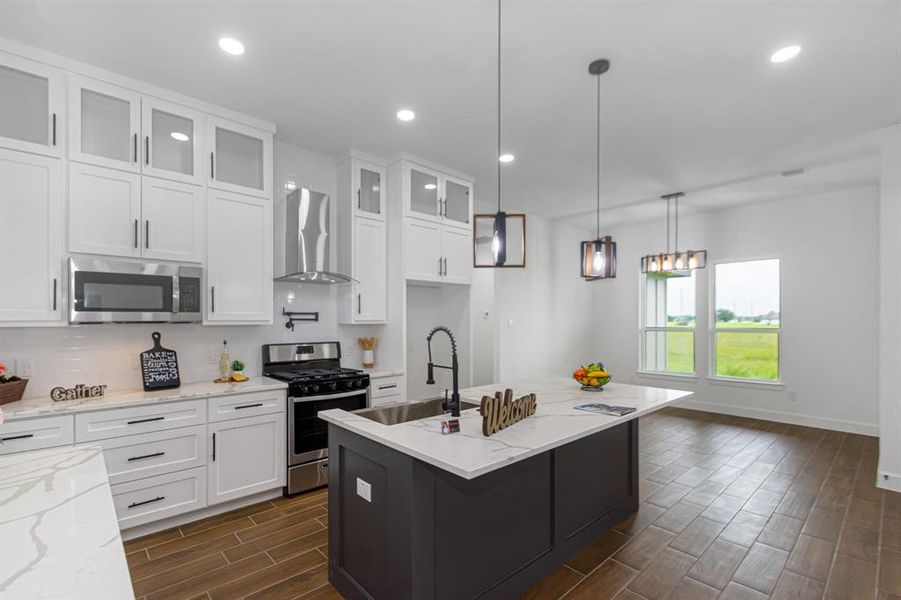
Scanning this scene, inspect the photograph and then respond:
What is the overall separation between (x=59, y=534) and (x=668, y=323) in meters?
7.46

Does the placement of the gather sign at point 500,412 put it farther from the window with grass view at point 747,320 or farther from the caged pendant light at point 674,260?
the window with grass view at point 747,320

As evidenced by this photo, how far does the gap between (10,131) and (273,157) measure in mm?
1658

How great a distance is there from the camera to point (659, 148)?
4027mm

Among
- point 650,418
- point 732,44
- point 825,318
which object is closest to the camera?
point 732,44

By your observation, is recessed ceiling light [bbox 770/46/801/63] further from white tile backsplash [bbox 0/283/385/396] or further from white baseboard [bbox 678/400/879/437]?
white baseboard [bbox 678/400/879/437]

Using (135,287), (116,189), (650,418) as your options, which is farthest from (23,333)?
(650,418)

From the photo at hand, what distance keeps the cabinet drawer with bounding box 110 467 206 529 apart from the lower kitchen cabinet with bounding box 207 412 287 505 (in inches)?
3.1

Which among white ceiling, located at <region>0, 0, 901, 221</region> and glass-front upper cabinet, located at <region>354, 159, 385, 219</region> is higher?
white ceiling, located at <region>0, 0, 901, 221</region>

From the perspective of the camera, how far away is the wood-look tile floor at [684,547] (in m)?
2.29

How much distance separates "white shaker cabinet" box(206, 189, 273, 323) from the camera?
10.6 ft

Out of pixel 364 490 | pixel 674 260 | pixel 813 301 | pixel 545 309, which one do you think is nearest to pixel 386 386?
pixel 364 490

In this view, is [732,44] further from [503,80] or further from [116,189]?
[116,189]

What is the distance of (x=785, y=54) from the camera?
2.57 metres

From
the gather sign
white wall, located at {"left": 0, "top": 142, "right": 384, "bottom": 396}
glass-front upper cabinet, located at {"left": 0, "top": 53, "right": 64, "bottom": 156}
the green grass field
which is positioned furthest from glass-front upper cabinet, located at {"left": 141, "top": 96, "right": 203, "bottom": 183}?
the green grass field
